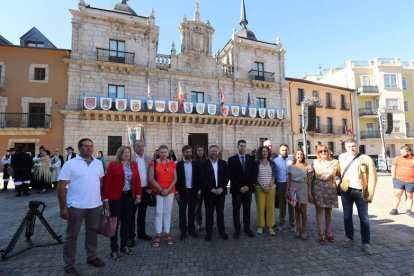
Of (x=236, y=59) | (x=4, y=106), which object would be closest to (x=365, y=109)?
(x=236, y=59)

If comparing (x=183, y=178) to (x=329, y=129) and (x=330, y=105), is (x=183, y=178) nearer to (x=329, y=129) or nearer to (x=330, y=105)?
(x=329, y=129)

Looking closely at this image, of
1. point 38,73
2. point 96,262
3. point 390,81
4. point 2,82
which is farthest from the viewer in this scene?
point 390,81

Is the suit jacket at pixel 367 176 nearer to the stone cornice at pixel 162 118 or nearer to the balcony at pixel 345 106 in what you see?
the stone cornice at pixel 162 118

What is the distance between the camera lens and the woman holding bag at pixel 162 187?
4.24 metres

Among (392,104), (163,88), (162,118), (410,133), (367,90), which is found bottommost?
(410,133)

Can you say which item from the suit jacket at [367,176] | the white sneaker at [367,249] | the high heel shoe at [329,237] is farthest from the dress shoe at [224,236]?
the suit jacket at [367,176]

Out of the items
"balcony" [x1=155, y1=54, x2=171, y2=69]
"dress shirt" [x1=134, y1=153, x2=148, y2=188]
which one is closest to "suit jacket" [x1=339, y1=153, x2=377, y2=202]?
"dress shirt" [x1=134, y1=153, x2=148, y2=188]

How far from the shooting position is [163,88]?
1955cm

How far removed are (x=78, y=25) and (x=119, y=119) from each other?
8.17 m

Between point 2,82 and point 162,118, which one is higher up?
point 2,82

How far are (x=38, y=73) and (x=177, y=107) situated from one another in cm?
1098

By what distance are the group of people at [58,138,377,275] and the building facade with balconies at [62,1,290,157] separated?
12.2 metres

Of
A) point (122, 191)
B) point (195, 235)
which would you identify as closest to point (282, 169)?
point (195, 235)

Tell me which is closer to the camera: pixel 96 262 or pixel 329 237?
pixel 96 262
